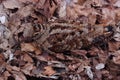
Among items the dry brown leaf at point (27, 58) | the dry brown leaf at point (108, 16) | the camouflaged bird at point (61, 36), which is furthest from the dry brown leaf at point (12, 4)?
the dry brown leaf at point (108, 16)

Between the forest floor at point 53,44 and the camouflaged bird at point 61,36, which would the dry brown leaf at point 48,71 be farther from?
the camouflaged bird at point 61,36

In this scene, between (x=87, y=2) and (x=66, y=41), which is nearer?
(x=66, y=41)

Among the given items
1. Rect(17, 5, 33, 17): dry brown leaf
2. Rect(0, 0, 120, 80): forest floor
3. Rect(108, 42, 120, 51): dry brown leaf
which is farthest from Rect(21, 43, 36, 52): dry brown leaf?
Rect(108, 42, 120, 51): dry brown leaf

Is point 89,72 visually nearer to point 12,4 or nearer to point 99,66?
point 99,66

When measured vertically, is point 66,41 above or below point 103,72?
above

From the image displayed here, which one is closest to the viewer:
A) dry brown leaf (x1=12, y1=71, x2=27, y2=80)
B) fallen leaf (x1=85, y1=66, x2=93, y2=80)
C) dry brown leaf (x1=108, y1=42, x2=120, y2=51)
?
dry brown leaf (x1=12, y1=71, x2=27, y2=80)

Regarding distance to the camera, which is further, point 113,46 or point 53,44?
point 113,46

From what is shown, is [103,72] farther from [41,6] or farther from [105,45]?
[41,6]

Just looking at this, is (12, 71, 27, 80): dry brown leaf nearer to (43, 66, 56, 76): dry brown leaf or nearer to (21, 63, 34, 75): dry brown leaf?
(21, 63, 34, 75): dry brown leaf

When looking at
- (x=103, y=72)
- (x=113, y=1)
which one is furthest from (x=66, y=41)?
(x=113, y=1)

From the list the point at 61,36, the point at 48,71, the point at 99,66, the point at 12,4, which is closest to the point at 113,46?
the point at 99,66

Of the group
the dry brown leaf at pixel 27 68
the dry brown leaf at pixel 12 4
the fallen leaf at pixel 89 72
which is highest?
the dry brown leaf at pixel 12 4
